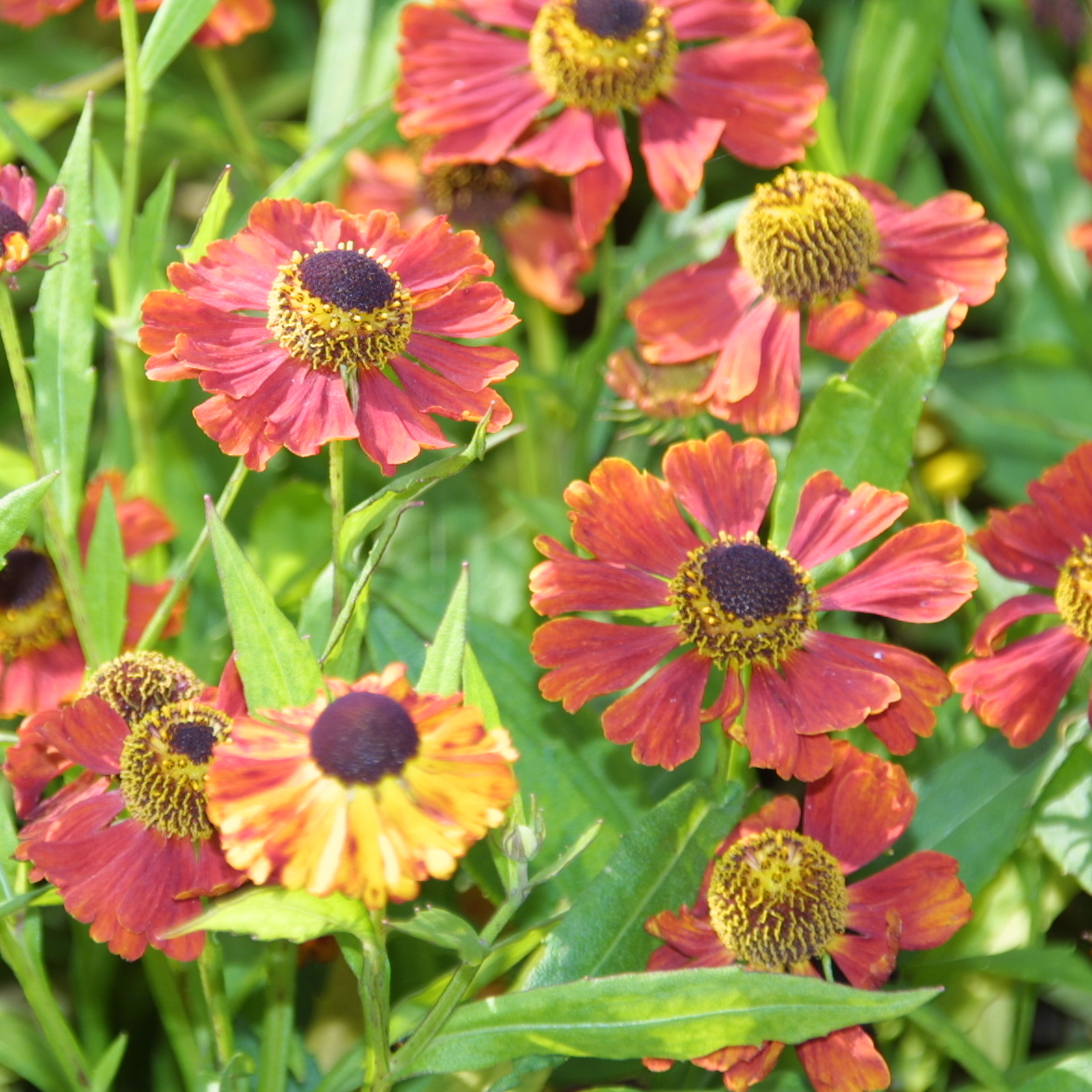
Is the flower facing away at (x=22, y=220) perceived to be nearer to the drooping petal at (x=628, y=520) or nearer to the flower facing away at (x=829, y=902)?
the drooping petal at (x=628, y=520)

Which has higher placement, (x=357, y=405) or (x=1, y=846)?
(x=357, y=405)

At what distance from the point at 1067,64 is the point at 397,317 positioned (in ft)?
3.96

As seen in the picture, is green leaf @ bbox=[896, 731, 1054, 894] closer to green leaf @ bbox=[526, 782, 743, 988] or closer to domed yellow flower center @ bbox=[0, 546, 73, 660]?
green leaf @ bbox=[526, 782, 743, 988]

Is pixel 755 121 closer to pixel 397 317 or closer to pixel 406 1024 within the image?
pixel 397 317

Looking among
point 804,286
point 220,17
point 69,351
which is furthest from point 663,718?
point 220,17

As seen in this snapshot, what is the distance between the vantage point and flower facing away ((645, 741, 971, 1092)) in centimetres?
81

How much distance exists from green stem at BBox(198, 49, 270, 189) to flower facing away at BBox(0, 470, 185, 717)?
1.42 ft

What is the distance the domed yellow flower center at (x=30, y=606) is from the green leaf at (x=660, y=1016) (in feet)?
1.34

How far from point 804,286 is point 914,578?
0.27 meters

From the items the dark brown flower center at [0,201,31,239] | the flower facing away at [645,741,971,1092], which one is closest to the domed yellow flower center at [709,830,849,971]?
the flower facing away at [645,741,971,1092]

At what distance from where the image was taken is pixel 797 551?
2.99 ft

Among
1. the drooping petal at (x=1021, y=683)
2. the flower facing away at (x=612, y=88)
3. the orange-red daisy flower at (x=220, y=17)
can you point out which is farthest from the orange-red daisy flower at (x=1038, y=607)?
the orange-red daisy flower at (x=220, y=17)

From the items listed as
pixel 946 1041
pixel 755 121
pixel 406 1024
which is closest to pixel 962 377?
pixel 755 121

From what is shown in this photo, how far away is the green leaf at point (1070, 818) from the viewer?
3.06 ft
